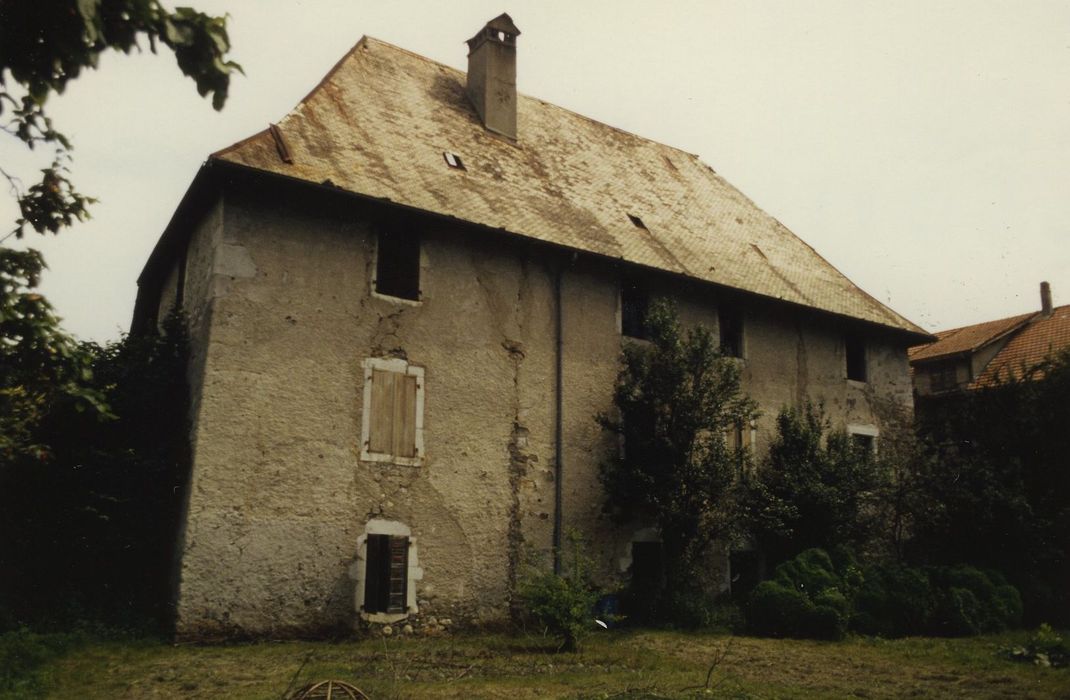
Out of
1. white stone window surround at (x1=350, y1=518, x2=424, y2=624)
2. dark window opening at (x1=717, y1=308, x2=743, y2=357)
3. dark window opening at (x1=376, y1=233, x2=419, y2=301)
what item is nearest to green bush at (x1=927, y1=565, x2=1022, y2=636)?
dark window opening at (x1=717, y1=308, x2=743, y2=357)

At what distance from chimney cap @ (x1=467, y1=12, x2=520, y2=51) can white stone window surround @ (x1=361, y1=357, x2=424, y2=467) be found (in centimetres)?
832

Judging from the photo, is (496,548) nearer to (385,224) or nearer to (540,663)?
(540,663)

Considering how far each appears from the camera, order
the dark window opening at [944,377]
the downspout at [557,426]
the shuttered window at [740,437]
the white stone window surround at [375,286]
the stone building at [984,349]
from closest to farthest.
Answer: the white stone window surround at [375,286] < the downspout at [557,426] < the shuttered window at [740,437] < the stone building at [984,349] < the dark window opening at [944,377]

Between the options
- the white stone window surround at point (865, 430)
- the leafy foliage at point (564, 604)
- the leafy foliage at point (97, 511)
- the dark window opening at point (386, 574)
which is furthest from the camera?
the white stone window surround at point (865, 430)

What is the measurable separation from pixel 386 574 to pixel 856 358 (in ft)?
38.4

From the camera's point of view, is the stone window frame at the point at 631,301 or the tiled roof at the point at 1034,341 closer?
the stone window frame at the point at 631,301

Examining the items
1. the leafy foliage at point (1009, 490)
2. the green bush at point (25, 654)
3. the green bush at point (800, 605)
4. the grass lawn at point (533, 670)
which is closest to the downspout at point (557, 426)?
the grass lawn at point (533, 670)

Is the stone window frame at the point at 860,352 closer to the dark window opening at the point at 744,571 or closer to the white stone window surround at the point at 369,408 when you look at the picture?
the dark window opening at the point at 744,571

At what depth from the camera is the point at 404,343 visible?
1289cm

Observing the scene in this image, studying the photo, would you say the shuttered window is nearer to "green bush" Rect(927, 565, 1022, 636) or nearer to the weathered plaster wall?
the weathered plaster wall

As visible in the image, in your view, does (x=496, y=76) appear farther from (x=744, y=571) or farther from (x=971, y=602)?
(x=971, y=602)

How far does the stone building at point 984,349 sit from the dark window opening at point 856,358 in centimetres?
844

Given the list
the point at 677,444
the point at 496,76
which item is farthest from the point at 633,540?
the point at 496,76

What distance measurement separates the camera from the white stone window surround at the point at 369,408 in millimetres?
12234
